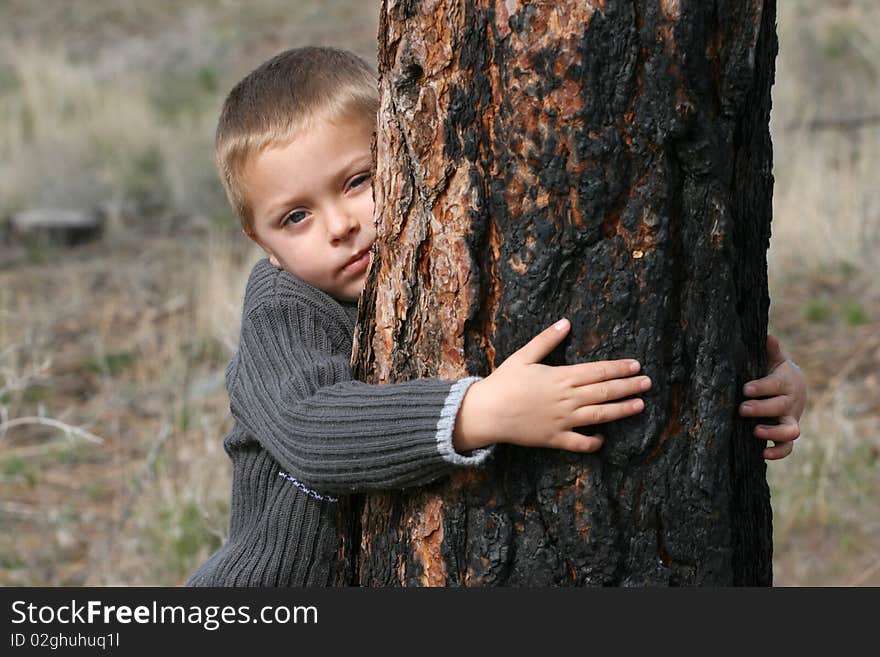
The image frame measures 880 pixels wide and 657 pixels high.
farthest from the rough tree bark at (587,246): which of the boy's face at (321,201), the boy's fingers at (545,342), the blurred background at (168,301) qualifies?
the blurred background at (168,301)

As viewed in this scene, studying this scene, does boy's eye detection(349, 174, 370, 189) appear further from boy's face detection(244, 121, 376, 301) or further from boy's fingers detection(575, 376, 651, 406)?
boy's fingers detection(575, 376, 651, 406)

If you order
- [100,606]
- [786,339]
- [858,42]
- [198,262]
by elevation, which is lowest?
[100,606]

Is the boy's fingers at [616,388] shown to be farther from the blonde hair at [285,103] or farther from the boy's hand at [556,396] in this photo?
the blonde hair at [285,103]

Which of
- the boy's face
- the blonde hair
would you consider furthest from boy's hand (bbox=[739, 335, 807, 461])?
the blonde hair

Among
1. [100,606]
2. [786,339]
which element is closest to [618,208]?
[100,606]

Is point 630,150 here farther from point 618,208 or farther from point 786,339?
point 786,339

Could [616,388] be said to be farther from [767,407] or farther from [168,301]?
[168,301]

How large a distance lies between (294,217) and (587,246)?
763 millimetres

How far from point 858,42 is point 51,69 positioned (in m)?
8.45

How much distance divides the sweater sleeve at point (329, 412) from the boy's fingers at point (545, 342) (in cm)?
12

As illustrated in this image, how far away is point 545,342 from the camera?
5.52 ft

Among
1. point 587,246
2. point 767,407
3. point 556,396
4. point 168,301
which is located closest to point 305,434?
point 556,396

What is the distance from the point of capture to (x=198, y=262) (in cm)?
773

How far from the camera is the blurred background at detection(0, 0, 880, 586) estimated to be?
13.7ft
